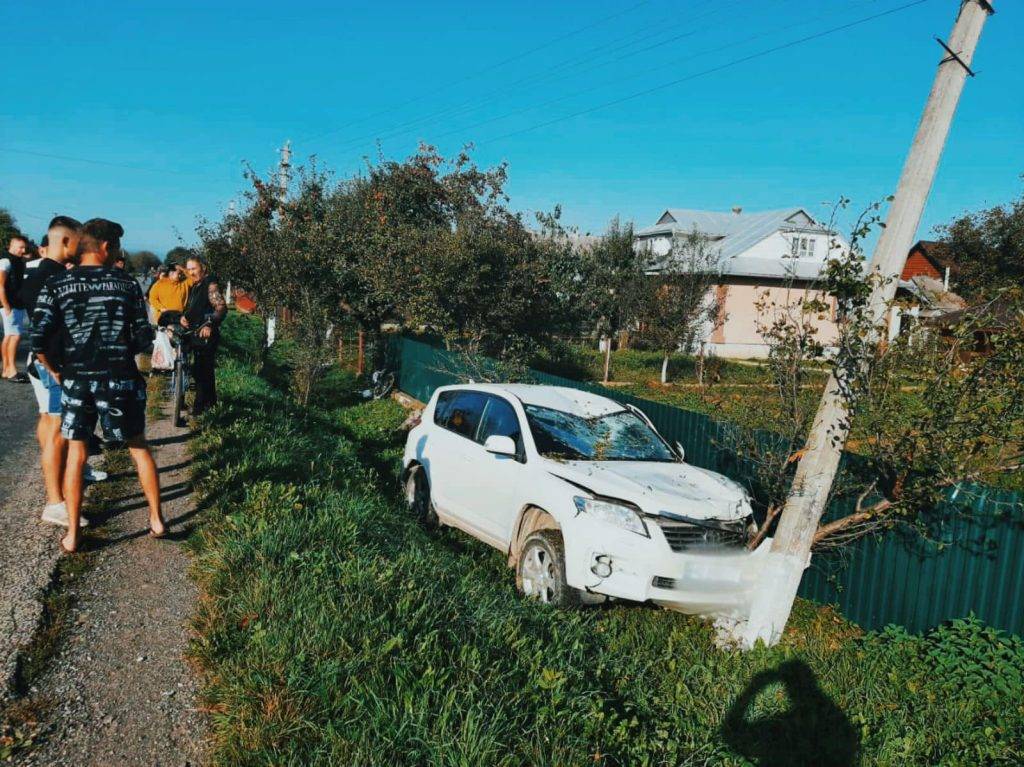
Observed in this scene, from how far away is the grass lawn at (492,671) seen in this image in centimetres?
302

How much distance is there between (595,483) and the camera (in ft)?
17.8

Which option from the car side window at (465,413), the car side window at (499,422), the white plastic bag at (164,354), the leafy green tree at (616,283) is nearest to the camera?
the car side window at (499,422)

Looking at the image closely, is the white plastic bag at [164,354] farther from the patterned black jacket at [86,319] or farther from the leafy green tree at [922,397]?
the leafy green tree at [922,397]

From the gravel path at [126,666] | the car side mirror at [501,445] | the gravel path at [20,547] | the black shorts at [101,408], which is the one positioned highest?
the black shorts at [101,408]

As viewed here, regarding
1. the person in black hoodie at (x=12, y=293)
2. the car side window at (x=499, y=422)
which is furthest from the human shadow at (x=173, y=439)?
the car side window at (x=499, y=422)

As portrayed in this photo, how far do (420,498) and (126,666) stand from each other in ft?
14.7

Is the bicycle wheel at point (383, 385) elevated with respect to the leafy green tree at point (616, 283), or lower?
lower

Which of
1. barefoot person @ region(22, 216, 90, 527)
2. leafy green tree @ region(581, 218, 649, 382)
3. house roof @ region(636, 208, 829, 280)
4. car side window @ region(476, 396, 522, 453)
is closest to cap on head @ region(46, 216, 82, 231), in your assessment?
barefoot person @ region(22, 216, 90, 527)

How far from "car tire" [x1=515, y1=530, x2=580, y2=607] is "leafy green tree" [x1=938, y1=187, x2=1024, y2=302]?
3276 centimetres

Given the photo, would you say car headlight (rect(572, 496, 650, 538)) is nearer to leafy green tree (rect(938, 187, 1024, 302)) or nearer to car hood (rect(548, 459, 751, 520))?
car hood (rect(548, 459, 751, 520))

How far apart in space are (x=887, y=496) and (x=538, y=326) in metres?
13.1

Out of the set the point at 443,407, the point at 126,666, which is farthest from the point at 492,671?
the point at 443,407

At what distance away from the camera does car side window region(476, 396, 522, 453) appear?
21.0 ft

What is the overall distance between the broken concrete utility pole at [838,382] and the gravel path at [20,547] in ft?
13.6
